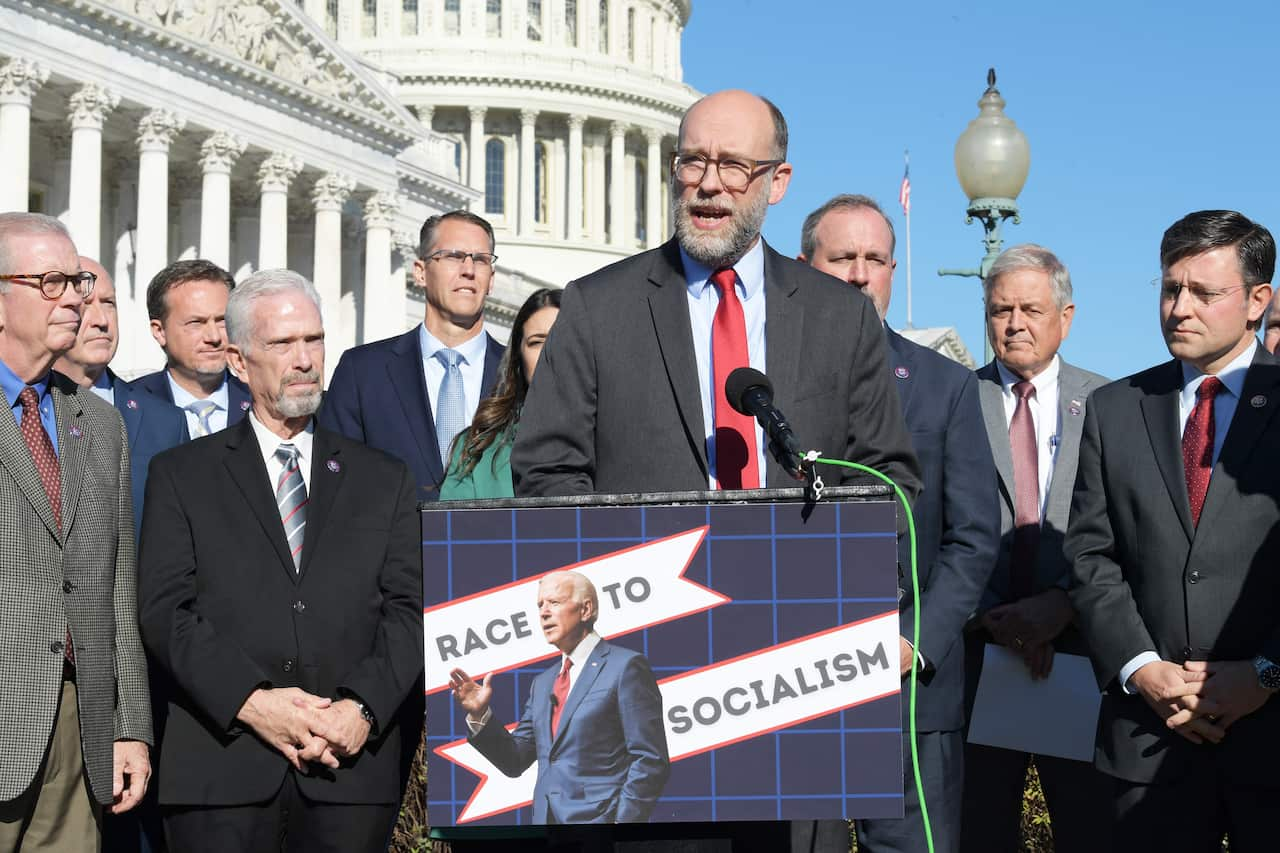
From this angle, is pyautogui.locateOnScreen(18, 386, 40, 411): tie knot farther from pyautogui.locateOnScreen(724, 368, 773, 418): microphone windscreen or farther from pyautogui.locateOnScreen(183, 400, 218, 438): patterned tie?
pyautogui.locateOnScreen(724, 368, 773, 418): microphone windscreen

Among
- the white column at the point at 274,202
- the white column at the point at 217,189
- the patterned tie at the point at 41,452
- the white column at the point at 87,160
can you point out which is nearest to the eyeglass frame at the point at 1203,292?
the patterned tie at the point at 41,452

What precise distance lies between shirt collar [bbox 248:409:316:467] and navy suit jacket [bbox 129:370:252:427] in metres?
1.83

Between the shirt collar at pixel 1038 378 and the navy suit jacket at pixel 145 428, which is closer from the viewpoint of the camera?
the navy suit jacket at pixel 145 428

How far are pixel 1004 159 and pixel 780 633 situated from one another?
8.00 m

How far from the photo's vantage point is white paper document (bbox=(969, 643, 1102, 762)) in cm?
641

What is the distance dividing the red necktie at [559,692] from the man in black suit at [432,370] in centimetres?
306

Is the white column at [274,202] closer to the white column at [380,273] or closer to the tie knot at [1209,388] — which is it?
the white column at [380,273]

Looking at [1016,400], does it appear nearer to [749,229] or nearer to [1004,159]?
[749,229]

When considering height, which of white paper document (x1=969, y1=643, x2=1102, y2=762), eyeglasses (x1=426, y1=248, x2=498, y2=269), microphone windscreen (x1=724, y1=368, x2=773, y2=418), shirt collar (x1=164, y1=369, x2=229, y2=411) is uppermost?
eyeglasses (x1=426, y1=248, x2=498, y2=269)

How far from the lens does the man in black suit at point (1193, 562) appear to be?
5285 mm

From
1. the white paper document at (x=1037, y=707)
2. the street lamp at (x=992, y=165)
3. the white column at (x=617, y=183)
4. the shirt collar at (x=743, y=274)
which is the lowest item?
the white paper document at (x=1037, y=707)

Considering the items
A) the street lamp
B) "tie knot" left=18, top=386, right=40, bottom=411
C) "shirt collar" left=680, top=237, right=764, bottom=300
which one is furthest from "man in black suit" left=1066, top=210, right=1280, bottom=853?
the street lamp

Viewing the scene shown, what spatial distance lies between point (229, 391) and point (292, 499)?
234 centimetres

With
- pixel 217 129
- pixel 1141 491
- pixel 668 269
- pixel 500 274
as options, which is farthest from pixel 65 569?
pixel 500 274
